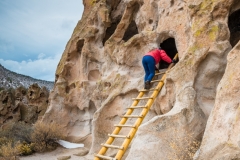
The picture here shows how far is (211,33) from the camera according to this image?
5430 millimetres

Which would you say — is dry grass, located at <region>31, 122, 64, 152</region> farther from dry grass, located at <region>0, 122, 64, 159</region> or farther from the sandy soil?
the sandy soil

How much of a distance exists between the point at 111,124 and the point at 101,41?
352 centimetres

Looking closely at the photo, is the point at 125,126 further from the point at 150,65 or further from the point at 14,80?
the point at 14,80

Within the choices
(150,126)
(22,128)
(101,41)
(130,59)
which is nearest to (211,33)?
(150,126)

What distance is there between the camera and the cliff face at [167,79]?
4.27m

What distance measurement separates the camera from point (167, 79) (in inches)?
228

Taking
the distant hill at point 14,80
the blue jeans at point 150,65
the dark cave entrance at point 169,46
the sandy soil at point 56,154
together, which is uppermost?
the distant hill at point 14,80

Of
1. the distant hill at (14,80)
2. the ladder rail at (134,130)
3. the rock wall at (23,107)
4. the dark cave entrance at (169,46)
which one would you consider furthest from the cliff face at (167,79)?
the distant hill at (14,80)

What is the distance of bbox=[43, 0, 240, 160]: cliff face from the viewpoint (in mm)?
4273

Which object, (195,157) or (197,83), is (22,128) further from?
(195,157)

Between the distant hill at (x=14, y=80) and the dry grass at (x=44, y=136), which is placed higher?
the distant hill at (x=14, y=80)

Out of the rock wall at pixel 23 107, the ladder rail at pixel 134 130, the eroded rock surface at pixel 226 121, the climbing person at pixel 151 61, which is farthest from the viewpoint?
the rock wall at pixel 23 107

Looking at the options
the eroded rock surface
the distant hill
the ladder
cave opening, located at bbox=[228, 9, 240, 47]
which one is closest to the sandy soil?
the ladder

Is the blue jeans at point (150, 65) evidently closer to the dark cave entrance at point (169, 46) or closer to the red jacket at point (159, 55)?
the red jacket at point (159, 55)
